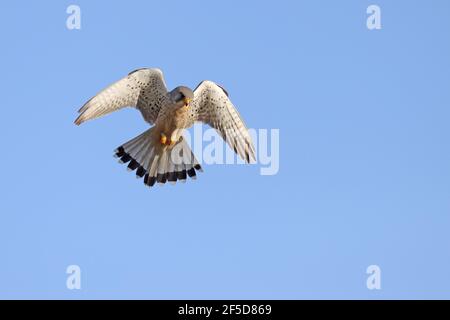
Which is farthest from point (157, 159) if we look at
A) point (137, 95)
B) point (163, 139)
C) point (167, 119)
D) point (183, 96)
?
point (183, 96)

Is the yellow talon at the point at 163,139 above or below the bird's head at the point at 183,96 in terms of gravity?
below

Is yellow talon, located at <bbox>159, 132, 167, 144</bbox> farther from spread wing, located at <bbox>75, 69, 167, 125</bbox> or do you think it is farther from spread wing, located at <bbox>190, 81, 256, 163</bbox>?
spread wing, located at <bbox>190, 81, 256, 163</bbox>

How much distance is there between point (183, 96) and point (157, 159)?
48.5 inches

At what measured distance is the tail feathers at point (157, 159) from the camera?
1340 cm

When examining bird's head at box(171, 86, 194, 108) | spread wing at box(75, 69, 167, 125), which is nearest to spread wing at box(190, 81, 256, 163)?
bird's head at box(171, 86, 194, 108)

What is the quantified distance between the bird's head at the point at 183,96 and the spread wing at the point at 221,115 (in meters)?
0.35

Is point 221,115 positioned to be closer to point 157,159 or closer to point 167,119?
point 167,119

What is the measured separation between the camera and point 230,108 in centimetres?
1328

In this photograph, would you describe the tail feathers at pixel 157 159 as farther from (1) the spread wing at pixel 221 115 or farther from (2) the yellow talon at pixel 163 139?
(1) the spread wing at pixel 221 115

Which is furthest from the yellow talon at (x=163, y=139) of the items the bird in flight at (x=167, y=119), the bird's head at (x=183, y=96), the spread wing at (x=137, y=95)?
the bird's head at (x=183, y=96)

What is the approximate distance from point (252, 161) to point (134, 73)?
2.04m
